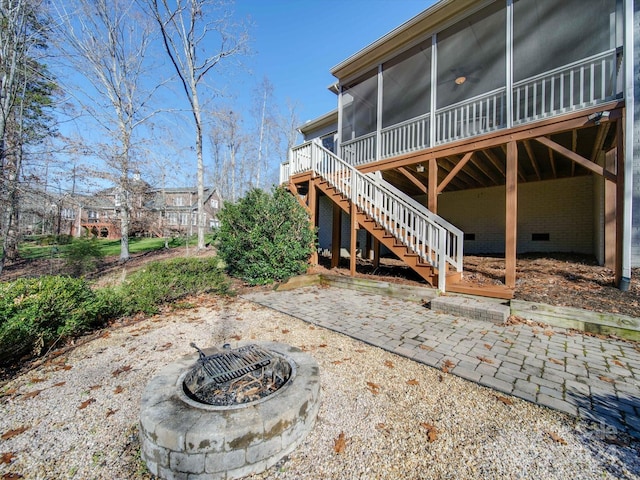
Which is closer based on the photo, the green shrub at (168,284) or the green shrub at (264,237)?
the green shrub at (168,284)

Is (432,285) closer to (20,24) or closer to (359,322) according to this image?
(359,322)

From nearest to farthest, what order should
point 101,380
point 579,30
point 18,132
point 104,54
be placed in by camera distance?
point 101,380
point 579,30
point 18,132
point 104,54

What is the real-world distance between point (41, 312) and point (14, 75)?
25.1ft

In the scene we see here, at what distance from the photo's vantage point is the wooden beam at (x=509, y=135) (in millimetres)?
4672

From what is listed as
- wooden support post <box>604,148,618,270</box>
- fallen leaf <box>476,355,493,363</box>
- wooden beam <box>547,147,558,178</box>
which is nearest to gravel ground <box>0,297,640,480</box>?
fallen leaf <box>476,355,493,363</box>

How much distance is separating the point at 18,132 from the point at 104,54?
8264mm

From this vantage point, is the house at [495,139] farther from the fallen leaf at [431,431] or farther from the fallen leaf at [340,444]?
the fallen leaf at [340,444]

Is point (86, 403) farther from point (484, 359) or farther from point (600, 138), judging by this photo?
point (600, 138)

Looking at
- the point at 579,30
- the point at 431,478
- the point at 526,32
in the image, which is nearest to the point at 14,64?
the point at 431,478

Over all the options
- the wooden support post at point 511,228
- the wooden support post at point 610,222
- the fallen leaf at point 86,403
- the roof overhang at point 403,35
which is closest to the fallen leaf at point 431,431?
the fallen leaf at point 86,403

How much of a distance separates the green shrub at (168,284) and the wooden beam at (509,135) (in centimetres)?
573

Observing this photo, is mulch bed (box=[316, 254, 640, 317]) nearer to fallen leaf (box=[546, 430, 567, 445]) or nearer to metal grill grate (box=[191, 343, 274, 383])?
fallen leaf (box=[546, 430, 567, 445])

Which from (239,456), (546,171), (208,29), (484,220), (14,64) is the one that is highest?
(208,29)

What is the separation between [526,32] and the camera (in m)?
6.57
